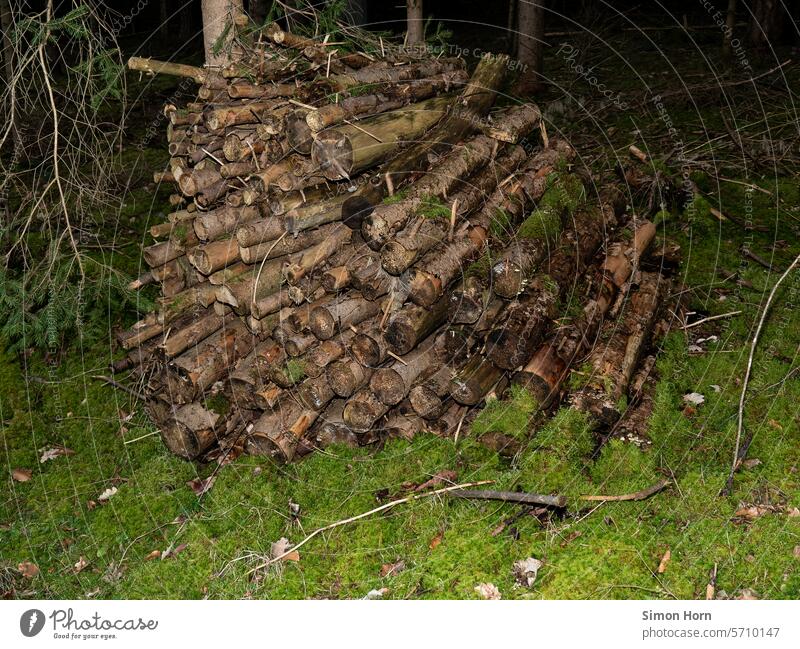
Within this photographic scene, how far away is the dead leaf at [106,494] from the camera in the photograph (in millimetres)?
6323

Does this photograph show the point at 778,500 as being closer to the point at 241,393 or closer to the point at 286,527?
the point at 286,527

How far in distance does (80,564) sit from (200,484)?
1161 mm

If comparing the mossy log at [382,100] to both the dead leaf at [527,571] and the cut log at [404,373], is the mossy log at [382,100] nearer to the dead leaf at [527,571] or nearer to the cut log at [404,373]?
the cut log at [404,373]

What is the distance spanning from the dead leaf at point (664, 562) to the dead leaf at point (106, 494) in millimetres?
4671

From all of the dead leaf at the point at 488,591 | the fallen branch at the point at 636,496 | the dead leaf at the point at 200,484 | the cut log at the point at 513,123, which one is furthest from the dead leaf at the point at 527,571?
the cut log at the point at 513,123

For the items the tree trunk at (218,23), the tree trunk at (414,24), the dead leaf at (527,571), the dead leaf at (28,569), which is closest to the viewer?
the dead leaf at (527,571)

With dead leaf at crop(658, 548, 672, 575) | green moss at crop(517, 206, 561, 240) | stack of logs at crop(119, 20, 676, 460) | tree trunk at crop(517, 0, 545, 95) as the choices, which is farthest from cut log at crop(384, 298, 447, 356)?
tree trunk at crop(517, 0, 545, 95)

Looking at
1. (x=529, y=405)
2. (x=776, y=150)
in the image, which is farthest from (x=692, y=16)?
(x=529, y=405)

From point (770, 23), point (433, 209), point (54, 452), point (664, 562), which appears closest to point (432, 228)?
point (433, 209)

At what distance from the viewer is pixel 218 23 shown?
8328 millimetres

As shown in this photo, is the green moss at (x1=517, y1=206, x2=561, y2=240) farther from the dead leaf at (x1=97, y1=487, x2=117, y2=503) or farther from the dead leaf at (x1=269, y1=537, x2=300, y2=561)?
the dead leaf at (x1=97, y1=487, x2=117, y2=503)

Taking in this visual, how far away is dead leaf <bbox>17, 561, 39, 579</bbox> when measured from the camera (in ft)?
18.2
